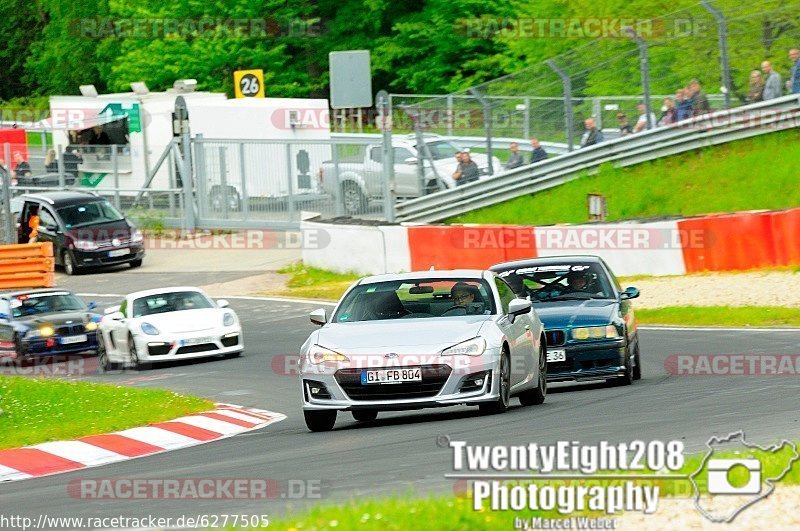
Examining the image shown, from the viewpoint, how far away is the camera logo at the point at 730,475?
27.5ft

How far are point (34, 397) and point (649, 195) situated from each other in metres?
16.7

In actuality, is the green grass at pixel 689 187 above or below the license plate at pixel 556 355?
above

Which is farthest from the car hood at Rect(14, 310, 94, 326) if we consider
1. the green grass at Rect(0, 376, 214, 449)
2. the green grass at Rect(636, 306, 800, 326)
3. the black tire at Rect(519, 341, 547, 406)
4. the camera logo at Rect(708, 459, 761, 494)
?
the camera logo at Rect(708, 459, 761, 494)

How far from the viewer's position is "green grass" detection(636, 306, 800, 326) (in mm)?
23062

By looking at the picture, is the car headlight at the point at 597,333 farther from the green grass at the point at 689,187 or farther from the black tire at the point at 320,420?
the green grass at the point at 689,187

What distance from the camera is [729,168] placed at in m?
31.2

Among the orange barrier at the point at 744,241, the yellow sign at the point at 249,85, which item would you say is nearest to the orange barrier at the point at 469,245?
the orange barrier at the point at 744,241

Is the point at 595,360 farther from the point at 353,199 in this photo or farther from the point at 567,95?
the point at 353,199

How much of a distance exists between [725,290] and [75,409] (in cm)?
1222


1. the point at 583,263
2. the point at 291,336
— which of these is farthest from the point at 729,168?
the point at 583,263

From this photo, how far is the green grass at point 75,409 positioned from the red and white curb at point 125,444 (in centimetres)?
27

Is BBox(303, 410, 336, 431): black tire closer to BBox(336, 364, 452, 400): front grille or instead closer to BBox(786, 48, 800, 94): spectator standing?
BBox(336, 364, 452, 400): front grille

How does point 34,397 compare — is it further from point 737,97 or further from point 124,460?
point 737,97

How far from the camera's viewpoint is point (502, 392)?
1366cm
